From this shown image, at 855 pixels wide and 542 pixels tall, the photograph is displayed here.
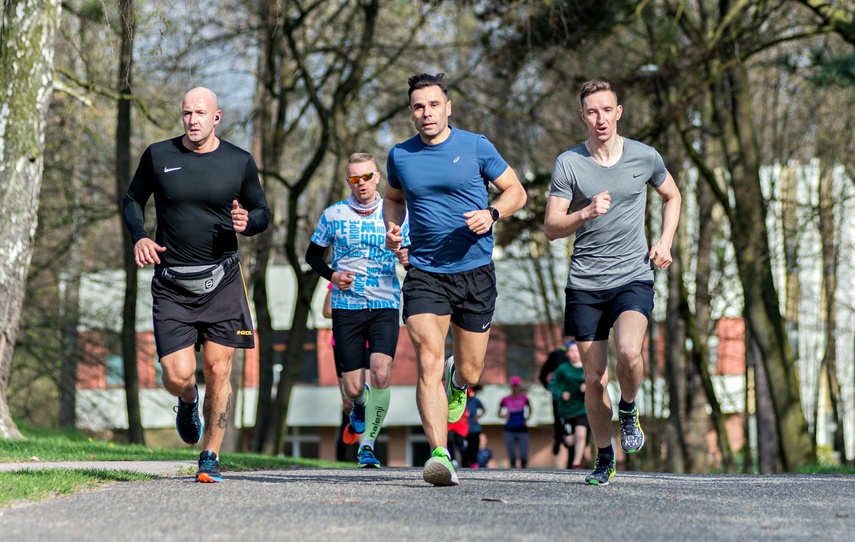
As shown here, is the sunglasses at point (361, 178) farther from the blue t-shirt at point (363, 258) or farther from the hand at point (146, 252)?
the hand at point (146, 252)

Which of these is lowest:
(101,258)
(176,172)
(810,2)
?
(176,172)

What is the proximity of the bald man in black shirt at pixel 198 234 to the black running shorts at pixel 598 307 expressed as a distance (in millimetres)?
1954

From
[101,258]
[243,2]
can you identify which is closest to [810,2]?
[243,2]

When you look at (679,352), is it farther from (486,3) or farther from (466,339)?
(466,339)

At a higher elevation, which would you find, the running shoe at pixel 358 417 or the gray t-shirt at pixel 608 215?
the gray t-shirt at pixel 608 215


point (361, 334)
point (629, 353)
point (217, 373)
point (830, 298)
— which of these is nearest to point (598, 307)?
point (629, 353)

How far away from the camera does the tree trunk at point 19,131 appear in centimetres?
1234

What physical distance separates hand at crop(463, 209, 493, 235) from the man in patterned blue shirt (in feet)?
9.36

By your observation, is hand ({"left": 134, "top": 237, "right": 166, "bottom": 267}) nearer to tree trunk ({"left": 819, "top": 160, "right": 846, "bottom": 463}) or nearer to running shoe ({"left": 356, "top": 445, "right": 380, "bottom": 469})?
running shoe ({"left": 356, "top": 445, "right": 380, "bottom": 469})

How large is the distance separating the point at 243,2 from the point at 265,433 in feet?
23.0

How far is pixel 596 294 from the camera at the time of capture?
25.6 ft

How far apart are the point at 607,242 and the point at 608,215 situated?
163 mm

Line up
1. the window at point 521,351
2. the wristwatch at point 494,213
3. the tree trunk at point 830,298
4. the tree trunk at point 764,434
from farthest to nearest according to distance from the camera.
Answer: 1. the window at point 521,351
2. the tree trunk at point 830,298
3. the tree trunk at point 764,434
4. the wristwatch at point 494,213

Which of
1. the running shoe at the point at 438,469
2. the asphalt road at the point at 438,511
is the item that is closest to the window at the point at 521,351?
the asphalt road at the point at 438,511
